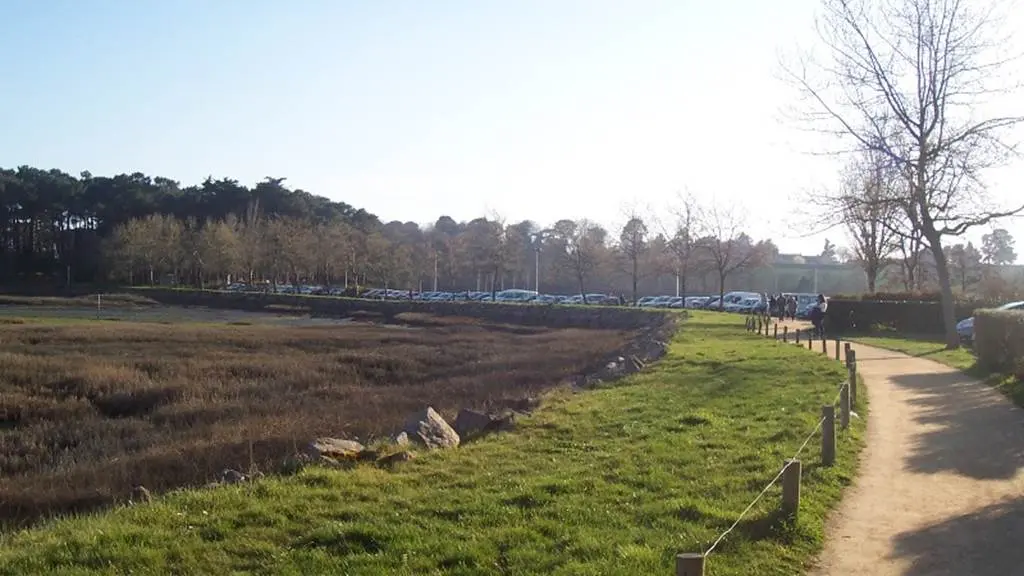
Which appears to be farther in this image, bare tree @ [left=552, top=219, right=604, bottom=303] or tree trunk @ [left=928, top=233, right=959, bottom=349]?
bare tree @ [left=552, top=219, right=604, bottom=303]

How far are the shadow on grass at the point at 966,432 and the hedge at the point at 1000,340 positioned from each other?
3.04 ft

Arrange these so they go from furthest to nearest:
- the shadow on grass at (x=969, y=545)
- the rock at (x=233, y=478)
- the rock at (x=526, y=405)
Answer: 1. the rock at (x=526, y=405)
2. the rock at (x=233, y=478)
3. the shadow on grass at (x=969, y=545)

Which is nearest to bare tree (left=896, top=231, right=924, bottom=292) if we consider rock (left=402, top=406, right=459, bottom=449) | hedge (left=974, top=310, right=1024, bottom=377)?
hedge (left=974, top=310, right=1024, bottom=377)

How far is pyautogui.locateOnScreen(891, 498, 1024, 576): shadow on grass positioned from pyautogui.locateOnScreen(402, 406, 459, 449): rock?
657 centimetres

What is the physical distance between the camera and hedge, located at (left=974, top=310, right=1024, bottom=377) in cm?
2000

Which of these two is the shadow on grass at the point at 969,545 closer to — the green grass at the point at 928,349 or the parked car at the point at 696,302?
the green grass at the point at 928,349

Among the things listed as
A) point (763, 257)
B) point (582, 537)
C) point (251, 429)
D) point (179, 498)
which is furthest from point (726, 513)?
point (763, 257)

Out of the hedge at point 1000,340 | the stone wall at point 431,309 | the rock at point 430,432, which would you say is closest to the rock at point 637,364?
the hedge at point 1000,340

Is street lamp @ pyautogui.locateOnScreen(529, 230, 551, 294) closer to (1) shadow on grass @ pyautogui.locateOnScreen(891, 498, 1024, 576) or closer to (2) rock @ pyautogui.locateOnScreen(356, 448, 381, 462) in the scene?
(2) rock @ pyautogui.locateOnScreen(356, 448, 381, 462)

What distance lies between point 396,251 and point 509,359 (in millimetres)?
70427

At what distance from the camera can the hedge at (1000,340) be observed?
20.0 metres

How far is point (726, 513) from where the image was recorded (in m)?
9.01

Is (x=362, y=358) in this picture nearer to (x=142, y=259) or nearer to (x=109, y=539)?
(x=109, y=539)

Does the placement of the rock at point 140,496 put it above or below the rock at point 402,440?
below
